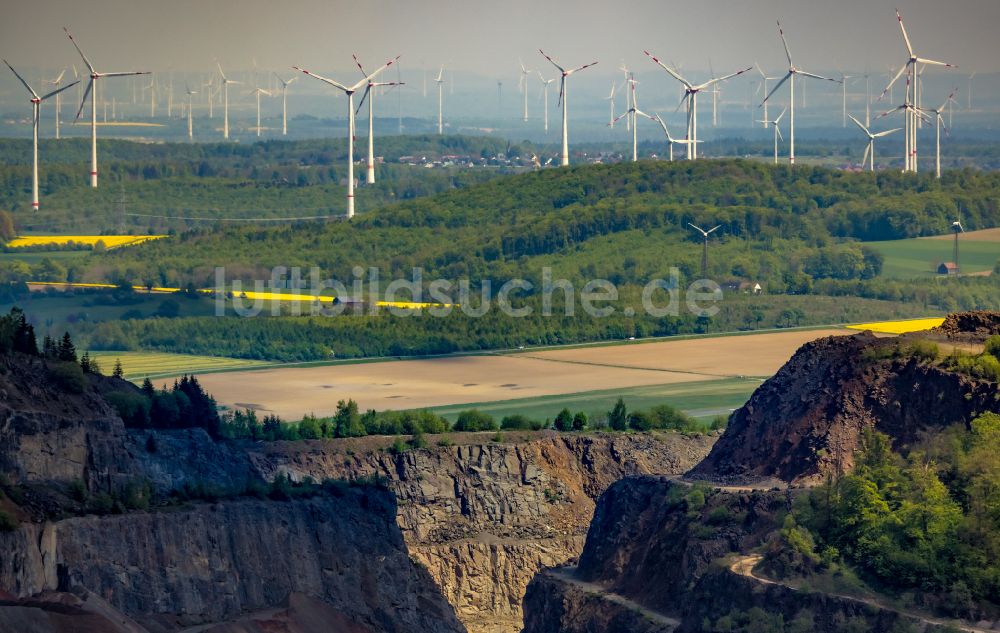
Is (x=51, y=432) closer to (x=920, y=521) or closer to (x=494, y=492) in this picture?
(x=920, y=521)

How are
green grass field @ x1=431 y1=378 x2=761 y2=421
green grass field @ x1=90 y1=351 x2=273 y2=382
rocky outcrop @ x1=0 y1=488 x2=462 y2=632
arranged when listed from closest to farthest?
rocky outcrop @ x1=0 y1=488 x2=462 y2=632 → green grass field @ x1=431 y1=378 x2=761 y2=421 → green grass field @ x1=90 y1=351 x2=273 y2=382

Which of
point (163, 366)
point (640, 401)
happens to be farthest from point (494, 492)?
point (163, 366)

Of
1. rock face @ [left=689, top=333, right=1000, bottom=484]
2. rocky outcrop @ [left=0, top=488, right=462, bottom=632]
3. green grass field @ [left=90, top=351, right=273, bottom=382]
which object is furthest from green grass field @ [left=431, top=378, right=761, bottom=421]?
rock face @ [left=689, top=333, right=1000, bottom=484]

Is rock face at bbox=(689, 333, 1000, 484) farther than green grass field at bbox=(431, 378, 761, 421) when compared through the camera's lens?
No

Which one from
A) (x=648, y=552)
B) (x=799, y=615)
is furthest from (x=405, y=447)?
(x=799, y=615)

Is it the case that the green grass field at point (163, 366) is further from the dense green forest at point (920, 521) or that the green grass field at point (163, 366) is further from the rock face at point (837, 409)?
the dense green forest at point (920, 521)

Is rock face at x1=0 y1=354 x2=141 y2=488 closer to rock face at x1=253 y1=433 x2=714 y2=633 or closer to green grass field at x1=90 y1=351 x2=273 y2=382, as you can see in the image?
rock face at x1=253 y1=433 x2=714 y2=633

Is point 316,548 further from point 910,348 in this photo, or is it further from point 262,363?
point 262,363

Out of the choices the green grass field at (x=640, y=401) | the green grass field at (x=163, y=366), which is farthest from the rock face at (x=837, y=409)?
the green grass field at (x=163, y=366)
